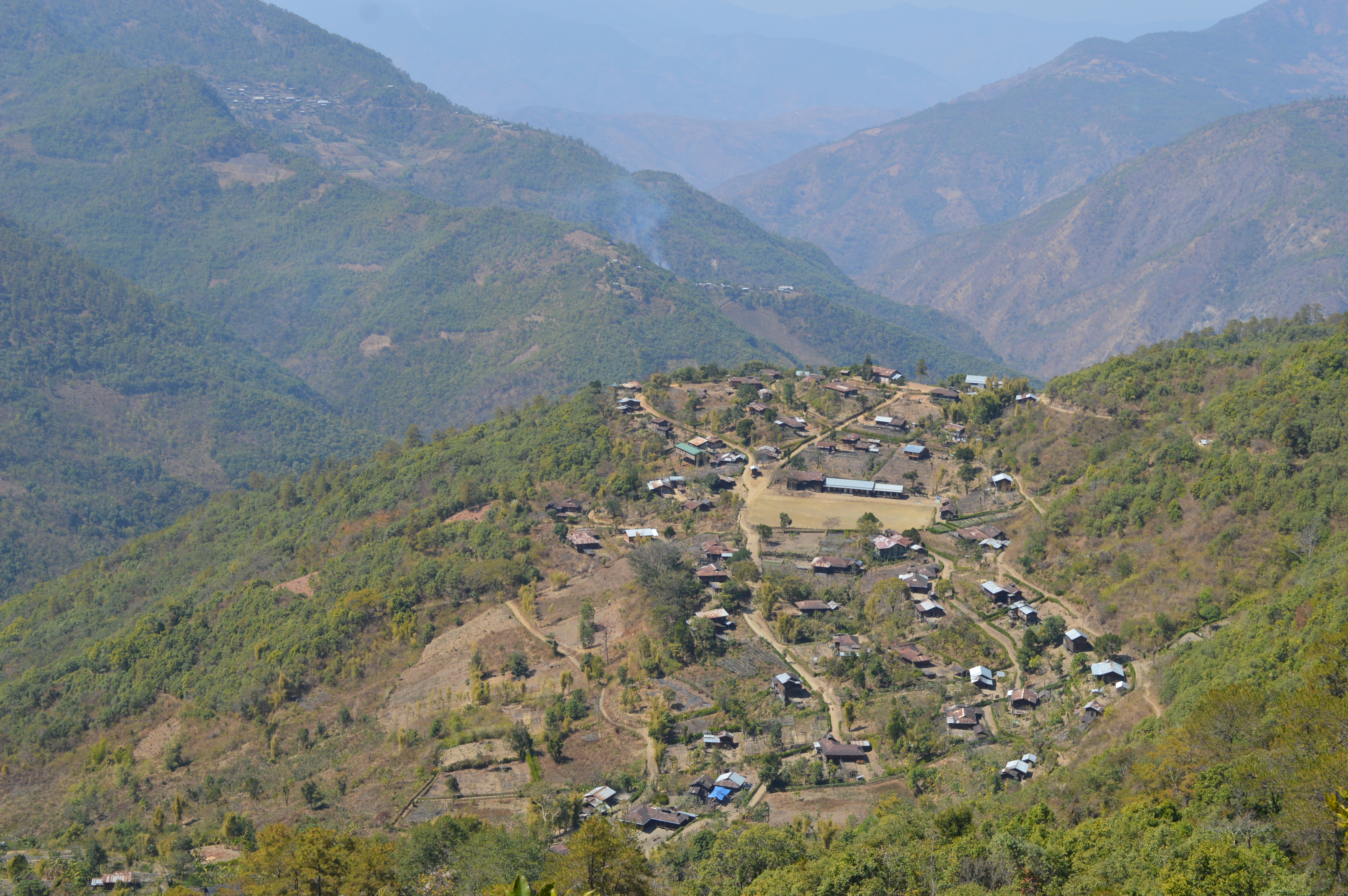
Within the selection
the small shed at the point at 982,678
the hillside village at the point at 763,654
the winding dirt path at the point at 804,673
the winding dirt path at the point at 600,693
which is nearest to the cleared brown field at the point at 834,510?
the hillside village at the point at 763,654

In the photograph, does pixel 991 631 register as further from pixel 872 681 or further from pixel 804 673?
pixel 804 673

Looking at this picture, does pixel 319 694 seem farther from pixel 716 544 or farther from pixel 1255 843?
pixel 1255 843

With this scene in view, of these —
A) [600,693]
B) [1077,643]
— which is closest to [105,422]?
[600,693]

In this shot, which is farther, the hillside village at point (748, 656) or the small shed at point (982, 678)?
the small shed at point (982, 678)

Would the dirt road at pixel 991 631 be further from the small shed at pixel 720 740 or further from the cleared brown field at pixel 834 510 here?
the small shed at pixel 720 740

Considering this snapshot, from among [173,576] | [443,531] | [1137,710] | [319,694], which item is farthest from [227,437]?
[1137,710]

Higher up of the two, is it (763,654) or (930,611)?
(930,611)

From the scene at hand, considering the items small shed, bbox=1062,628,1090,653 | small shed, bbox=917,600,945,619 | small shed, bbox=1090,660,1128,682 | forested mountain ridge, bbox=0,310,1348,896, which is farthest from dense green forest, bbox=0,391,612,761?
small shed, bbox=1090,660,1128,682
